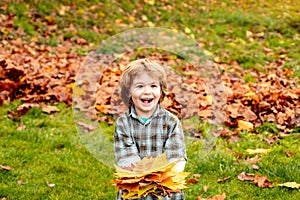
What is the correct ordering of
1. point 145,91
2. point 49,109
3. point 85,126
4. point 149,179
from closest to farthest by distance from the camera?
point 149,179
point 145,91
point 85,126
point 49,109

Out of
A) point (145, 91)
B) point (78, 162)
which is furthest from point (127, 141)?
point (78, 162)

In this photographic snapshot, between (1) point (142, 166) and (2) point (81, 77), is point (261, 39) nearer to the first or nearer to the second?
(2) point (81, 77)

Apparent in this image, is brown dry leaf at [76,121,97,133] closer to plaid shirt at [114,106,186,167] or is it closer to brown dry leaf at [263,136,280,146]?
plaid shirt at [114,106,186,167]

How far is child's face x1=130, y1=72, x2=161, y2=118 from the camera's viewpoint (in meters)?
2.57

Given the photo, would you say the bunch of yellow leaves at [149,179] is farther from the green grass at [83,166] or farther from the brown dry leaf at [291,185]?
the brown dry leaf at [291,185]

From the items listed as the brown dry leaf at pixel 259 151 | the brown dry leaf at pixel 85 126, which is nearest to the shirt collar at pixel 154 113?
the brown dry leaf at pixel 85 126

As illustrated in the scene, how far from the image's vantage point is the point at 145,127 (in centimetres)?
266

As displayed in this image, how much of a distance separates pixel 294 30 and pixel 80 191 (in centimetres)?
862

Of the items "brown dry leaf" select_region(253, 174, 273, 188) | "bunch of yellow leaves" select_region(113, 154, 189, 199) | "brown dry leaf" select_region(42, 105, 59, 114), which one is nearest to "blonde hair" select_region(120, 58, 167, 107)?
"bunch of yellow leaves" select_region(113, 154, 189, 199)

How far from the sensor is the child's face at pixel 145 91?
2568 mm

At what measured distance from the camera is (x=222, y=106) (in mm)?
3973

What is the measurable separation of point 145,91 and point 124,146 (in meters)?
0.35

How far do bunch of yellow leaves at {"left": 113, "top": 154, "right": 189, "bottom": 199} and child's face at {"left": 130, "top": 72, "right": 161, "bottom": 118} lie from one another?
0.36m

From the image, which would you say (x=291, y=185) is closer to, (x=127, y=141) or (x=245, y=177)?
(x=245, y=177)
